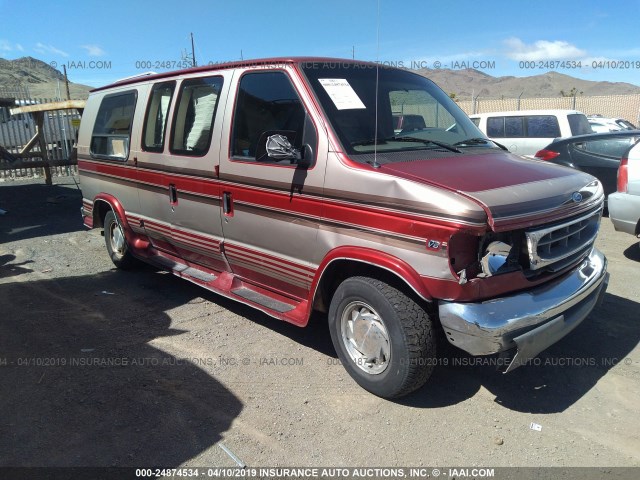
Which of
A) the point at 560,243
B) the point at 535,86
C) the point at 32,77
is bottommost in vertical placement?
the point at 560,243

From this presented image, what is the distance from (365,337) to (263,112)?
76.6 inches

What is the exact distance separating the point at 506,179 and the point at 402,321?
3.75ft

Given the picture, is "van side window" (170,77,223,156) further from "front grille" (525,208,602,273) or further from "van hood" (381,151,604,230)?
"front grille" (525,208,602,273)

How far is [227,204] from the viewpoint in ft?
14.1

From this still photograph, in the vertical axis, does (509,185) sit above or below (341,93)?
below

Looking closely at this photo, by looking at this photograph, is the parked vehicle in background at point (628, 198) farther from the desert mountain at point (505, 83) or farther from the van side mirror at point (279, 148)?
the desert mountain at point (505, 83)

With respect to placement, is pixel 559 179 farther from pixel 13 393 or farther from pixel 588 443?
pixel 13 393

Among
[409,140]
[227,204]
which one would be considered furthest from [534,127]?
[227,204]

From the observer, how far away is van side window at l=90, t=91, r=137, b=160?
5.65 m

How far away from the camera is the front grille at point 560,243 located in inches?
120

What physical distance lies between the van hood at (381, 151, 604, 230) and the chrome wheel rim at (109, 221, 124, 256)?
419 cm

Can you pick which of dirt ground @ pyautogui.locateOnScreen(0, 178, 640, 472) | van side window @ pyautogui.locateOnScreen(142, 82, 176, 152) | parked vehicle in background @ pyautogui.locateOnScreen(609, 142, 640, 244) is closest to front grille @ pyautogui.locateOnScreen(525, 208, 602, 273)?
dirt ground @ pyautogui.locateOnScreen(0, 178, 640, 472)

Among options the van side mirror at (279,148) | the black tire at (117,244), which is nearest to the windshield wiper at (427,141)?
the van side mirror at (279,148)

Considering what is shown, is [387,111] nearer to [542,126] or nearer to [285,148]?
[285,148]
